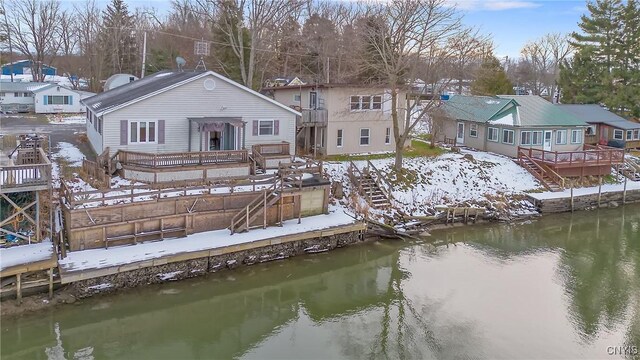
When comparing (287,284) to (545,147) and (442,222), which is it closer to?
(442,222)

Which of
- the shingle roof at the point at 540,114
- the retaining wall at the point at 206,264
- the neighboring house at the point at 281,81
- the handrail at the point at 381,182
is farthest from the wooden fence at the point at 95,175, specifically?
the neighboring house at the point at 281,81

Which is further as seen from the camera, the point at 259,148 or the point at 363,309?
the point at 259,148

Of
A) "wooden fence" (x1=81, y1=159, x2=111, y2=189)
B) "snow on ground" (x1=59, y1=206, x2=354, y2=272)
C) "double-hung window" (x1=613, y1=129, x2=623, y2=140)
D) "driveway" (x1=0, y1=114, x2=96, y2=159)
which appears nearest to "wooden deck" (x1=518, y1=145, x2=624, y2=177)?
"double-hung window" (x1=613, y1=129, x2=623, y2=140)

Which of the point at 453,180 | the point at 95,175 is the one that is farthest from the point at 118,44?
the point at 453,180

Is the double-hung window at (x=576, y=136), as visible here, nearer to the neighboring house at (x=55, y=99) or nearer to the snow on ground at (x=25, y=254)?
the snow on ground at (x=25, y=254)

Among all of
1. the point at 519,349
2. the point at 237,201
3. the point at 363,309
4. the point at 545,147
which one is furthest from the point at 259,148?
the point at 545,147

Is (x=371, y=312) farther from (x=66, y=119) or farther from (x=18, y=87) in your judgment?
(x=18, y=87)

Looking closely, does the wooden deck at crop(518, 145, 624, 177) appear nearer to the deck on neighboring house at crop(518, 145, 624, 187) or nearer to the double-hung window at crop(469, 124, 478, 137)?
the deck on neighboring house at crop(518, 145, 624, 187)
